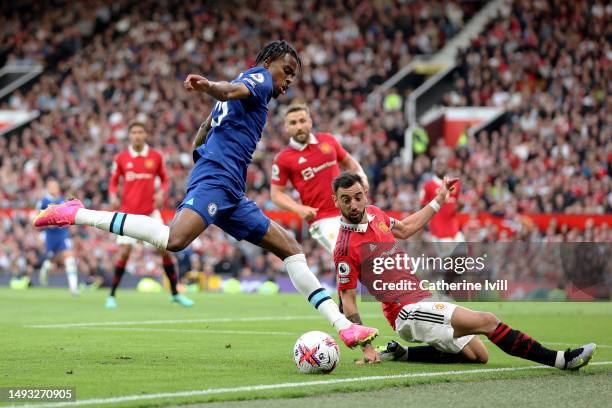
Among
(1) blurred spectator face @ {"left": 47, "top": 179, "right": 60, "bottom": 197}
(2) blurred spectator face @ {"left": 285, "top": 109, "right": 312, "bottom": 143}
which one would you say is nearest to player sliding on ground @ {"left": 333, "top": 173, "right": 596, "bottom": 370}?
(2) blurred spectator face @ {"left": 285, "top": 109, "right": 312, "bottom": 143}

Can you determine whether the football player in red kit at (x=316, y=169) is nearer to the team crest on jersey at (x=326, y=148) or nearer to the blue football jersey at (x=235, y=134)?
the team crest on jersey at (x=326, y=148)

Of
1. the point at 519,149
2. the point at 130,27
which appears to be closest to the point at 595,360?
the point at 519,149

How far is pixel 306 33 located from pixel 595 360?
27.9 meters

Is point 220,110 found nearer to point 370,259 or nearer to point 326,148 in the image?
point 370,259

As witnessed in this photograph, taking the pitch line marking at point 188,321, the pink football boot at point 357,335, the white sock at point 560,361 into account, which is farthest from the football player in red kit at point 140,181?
the white sock at point 560,361

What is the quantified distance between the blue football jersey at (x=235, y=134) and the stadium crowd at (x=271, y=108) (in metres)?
15.3

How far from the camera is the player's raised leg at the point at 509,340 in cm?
776

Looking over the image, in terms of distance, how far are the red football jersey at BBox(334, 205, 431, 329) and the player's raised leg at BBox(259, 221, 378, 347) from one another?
0.23 metres

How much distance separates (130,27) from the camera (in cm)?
3984

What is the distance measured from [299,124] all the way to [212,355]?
14.6ft

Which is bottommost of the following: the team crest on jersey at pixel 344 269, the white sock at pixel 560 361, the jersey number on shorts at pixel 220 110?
the white sock at pixel 560 361

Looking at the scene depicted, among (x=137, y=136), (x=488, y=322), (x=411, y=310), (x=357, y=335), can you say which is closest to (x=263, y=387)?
(x=357, y=335)

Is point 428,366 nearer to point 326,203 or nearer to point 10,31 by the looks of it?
point 326,203

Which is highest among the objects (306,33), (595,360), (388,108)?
(306,33)
